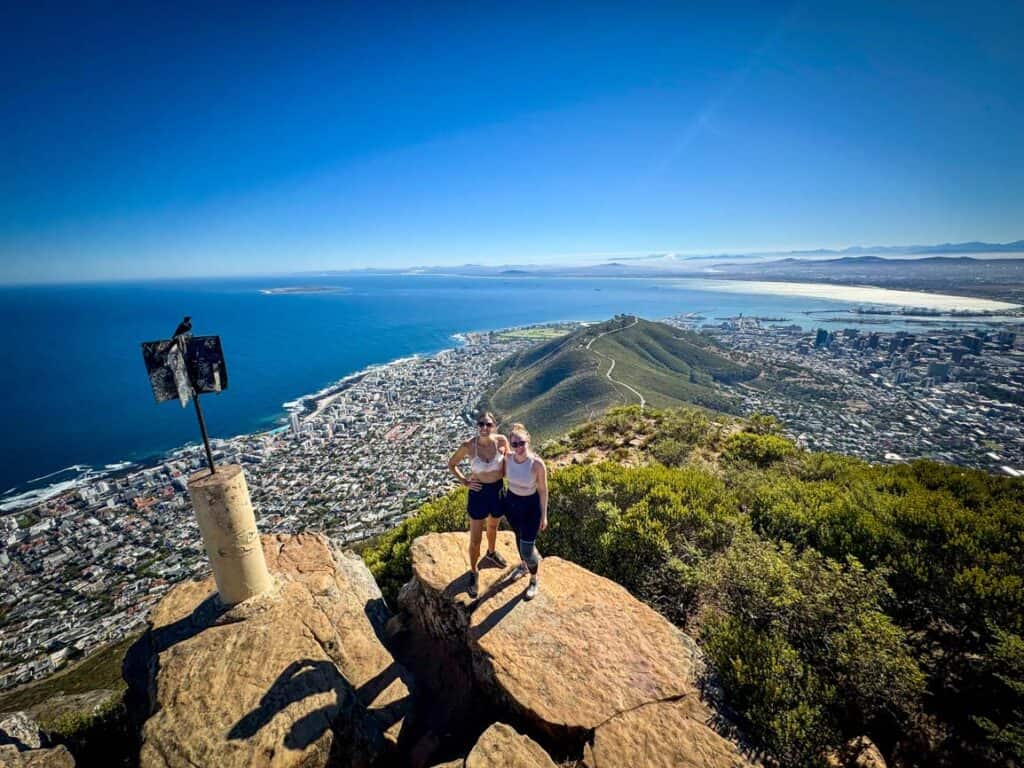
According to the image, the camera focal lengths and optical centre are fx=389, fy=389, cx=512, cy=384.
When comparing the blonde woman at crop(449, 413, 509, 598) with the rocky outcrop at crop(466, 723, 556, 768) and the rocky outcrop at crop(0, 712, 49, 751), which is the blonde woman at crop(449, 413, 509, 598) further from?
the rocky outcrop at crop(0, 712, 49, 751)

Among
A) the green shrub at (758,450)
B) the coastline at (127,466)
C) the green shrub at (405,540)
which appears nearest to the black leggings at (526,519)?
the green shrub at (405,540)

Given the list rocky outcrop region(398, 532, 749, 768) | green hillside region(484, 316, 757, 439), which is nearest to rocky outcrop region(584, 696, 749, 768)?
rocky outcrop region(398, 532, 749, 768)

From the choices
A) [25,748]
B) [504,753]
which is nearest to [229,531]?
[25,748]

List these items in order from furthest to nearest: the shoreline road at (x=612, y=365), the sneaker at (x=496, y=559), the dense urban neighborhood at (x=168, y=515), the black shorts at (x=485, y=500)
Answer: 1. the shoreline road at (x=612, y=365)
2. the dense urban neighborhood at (x=168, y=515)
3. the sneaker at (x=496, y=559)
4. the black shorts at (x=485, y=500)

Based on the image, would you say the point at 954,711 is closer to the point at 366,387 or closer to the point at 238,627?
the point at 238,627

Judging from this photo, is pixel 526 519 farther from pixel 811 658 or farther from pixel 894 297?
pixel 894 297

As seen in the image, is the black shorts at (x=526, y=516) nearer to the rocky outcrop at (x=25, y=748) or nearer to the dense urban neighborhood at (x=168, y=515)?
the rocky outcrop at (x=25, y=748)

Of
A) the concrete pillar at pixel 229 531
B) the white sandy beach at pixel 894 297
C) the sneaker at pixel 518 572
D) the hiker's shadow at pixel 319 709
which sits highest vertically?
the concrete pillar at pixel 229 531
